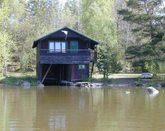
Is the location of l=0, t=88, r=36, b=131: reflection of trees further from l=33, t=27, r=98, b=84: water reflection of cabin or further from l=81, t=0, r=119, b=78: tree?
l=81, t=0, r=119, b=78: tree

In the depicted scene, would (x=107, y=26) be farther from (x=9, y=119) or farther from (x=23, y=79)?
(x=9, y=119)

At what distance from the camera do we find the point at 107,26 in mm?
59219

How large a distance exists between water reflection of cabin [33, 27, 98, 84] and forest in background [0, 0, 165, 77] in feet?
6.61

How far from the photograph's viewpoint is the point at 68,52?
45.5m

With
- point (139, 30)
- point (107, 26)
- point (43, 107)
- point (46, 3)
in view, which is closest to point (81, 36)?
point (139, 30)

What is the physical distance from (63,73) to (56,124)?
3370 cm

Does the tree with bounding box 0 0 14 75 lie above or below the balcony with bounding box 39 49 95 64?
above

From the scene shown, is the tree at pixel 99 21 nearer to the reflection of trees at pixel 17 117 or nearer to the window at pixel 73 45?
the window at pixel 73 45

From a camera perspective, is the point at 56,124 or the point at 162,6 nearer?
the point at 56,124

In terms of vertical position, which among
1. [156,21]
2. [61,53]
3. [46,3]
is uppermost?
[46,3]

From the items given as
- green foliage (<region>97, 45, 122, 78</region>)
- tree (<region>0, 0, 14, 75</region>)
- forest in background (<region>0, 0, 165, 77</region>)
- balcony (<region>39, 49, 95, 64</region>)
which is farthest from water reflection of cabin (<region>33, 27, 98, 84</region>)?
tree (<region>0, 0, 14, 75</region>)

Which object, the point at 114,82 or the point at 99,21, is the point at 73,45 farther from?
the point at 99,21

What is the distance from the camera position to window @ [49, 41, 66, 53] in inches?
1804

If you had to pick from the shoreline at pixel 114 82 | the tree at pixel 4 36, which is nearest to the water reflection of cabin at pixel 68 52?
the shoreline at pixel 114 82
